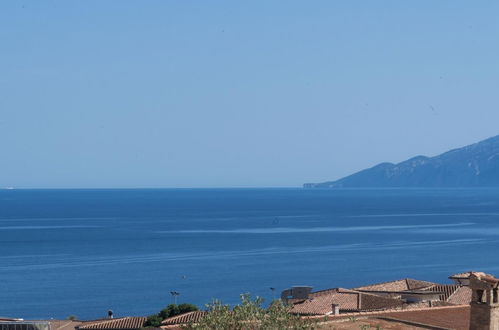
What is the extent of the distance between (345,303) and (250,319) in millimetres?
30341

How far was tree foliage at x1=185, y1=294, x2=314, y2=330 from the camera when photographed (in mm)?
20188

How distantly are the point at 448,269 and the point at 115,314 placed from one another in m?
45.3

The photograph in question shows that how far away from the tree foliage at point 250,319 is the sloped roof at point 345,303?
26768 millimetres

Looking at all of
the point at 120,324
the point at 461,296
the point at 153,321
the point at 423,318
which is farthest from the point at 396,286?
the point at 423,318

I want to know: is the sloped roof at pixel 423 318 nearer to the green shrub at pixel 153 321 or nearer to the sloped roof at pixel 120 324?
the green shrub at pixel 153 321

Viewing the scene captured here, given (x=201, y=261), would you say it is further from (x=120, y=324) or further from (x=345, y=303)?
(x=345, y=303)

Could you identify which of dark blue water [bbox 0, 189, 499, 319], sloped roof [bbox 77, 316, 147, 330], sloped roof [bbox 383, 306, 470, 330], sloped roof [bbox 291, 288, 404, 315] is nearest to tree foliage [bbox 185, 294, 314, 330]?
sloped roof [bbox 383, 306, 470, 330]

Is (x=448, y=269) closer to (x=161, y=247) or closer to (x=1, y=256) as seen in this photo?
(x=161, y=247)

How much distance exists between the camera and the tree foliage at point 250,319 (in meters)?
20.2

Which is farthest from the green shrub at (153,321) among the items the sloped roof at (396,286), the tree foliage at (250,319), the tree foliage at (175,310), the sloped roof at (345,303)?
the tree foliage at (250,319)

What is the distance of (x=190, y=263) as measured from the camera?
126m

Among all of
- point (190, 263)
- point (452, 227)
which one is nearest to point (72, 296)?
point (190, 263)

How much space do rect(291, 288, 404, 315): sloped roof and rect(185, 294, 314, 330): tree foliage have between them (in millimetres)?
26768

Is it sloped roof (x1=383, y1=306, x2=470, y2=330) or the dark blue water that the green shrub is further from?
the dark blue water
